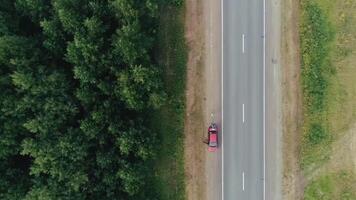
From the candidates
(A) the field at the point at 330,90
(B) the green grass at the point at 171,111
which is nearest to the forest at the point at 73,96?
(B) the green grass at the point at 171,111

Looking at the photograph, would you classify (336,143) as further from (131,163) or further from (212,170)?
(131,163)

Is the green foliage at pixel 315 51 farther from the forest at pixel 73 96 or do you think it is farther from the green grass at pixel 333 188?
the forest at pixel 73 96

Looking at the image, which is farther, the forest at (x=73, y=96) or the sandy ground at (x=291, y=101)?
the sandy ground at (x=291, y=101)

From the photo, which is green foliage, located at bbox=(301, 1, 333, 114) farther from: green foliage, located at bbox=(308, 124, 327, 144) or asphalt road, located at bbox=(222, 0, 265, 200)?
asphalt road, located at bbox=(222, 0, 265, 200)

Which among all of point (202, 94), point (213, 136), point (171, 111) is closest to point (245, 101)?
point (202, 94)

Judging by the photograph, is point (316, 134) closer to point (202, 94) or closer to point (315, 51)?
point (315, 51)

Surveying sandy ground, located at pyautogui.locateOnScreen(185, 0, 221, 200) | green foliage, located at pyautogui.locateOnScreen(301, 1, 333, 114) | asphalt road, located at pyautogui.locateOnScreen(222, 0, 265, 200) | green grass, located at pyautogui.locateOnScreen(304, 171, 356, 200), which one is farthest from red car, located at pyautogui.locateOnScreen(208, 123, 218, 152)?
green grass, located at pyautogui.locateOnScreen(304, 171, 356, 200)
